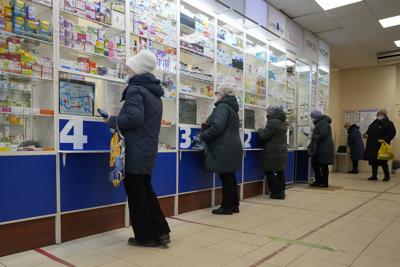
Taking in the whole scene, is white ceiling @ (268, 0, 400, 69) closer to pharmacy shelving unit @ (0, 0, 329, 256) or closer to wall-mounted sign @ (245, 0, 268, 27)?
wall-mounted sign @ (245, 0, 268, 27)

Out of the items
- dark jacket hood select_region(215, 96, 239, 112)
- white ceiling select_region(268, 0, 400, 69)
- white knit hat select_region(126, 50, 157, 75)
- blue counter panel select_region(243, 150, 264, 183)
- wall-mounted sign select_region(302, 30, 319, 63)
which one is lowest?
blue counter panel select_region(243, 150, 264, 183)

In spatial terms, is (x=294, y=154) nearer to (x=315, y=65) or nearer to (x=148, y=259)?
(x=315, y=65)

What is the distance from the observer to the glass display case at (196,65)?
14.1ft

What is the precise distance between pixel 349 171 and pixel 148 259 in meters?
8.97

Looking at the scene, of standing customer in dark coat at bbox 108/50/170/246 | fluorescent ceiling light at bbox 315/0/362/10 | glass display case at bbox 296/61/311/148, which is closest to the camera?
standing customer in dark coat at bbox 108/50/170/246

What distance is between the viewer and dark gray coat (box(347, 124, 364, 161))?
9.56 m

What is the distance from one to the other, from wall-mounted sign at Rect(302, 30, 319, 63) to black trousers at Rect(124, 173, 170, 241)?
18.2 ft

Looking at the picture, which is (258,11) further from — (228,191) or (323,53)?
(323,53)

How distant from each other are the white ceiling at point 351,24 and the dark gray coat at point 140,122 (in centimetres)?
391

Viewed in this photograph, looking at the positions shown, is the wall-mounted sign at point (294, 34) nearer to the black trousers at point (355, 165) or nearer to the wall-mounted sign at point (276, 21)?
the wall-mounted sign at point (276, 21)

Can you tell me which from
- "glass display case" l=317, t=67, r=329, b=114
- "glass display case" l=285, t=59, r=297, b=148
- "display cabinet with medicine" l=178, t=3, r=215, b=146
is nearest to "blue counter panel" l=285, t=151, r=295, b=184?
"glass display case" l=285, t=59, r=297, b=148

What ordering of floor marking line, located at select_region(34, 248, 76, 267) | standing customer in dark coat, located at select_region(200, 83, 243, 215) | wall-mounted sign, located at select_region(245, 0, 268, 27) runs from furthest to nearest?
wall-mounted sign, located at select_region(245, 0, 268, 27) < standing customer in dark coat, located at select_region(200, 83, 243, 215) < floor marking line, located at select_region(34, 248, 76, 267)

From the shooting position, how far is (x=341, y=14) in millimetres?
6473

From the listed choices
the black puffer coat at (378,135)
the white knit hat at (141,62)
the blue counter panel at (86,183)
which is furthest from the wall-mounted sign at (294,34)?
the blue counter panel at (86,183)
